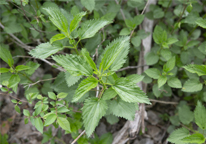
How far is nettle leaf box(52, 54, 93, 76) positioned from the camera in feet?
4.66

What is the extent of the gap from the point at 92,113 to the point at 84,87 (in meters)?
0.28

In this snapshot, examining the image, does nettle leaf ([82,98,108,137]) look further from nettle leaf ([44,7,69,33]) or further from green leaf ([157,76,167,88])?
green leaf ([157,76,167,88])

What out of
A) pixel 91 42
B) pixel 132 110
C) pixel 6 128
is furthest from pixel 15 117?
pixel 132 110

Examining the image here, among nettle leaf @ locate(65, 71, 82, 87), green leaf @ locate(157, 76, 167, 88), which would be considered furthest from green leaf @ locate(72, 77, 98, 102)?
green leaf @ locate(157, 76, 167, 88)

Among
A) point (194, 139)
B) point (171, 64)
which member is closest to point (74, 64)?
point (171, 64)

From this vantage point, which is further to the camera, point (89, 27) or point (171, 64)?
point (171, 64)

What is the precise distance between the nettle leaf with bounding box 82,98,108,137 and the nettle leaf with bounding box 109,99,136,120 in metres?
0.21

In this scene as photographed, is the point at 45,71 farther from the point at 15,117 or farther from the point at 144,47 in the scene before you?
the point at 144,47

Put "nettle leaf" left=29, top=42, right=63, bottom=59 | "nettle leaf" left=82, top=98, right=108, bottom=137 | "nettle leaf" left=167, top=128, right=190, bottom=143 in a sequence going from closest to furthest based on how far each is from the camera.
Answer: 1. "nettle leaf" left=82, top=98, right=108, bottom=137
2. "nettle leaf" left=29, top=42, right=63, bottom=59
3. "nettle leaf" left=167, top=128, right=190, bottom=143

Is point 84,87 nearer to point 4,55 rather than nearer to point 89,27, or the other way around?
point 89,27

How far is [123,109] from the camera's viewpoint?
5.48ft

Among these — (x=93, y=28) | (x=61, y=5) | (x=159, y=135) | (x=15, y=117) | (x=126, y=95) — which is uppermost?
(x=61, y=5)

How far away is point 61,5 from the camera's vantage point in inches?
110

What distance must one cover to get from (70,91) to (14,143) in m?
1.64
